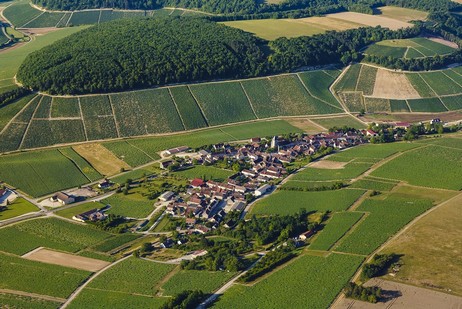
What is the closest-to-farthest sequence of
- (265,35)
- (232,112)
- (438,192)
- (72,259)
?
1. (72,259)
2. (438,192)
3. (232,112)
4. (265,35)

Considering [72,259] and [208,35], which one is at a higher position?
[208,35]

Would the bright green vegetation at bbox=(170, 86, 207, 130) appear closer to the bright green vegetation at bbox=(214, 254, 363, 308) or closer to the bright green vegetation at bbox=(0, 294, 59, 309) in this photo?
the bright green vegetation at bbox=(214, 254, 363, 308)

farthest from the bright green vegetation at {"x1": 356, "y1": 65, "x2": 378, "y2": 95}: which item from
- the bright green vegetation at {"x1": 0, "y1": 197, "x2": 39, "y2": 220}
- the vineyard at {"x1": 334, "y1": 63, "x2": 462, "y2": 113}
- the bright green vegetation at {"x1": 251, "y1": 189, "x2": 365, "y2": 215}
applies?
the bright green vegetation at {"x1": 0, "y1": 197, "x2": 39, "y2": 220}

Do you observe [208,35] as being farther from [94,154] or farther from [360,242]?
[360,242]

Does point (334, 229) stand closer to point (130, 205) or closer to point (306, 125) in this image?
point (130, 205)

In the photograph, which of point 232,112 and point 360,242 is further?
point 232,112

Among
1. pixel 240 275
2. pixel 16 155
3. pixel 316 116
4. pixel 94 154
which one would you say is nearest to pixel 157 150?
pixel 94 154
